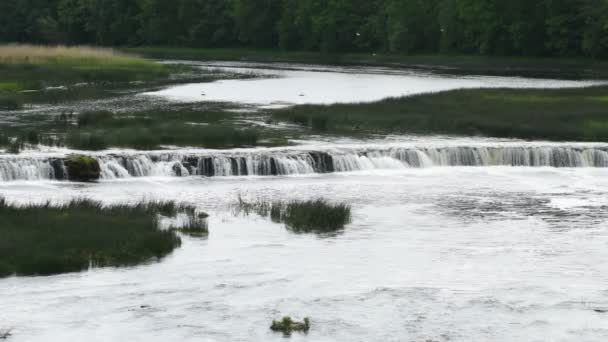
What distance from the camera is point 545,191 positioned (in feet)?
143

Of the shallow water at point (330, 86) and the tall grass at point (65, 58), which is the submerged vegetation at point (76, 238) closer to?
the shallow water at point (330, 86)

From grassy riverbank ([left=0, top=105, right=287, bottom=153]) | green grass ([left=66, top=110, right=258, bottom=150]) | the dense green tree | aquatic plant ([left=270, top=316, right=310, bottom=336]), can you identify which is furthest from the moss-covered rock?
the dense green tree

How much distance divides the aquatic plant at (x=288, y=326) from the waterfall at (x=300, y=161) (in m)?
21.5

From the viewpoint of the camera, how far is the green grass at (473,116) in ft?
193

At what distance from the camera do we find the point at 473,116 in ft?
212

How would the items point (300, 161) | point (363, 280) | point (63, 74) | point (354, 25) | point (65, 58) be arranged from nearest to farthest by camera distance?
point (363, 280) < point (300, 161) < point (63, 74) < point (65, 58) < point (354, 25)

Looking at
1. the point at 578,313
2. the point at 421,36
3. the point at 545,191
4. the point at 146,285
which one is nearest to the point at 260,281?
the point at 146,285

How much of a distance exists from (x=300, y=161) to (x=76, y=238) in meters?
18.1

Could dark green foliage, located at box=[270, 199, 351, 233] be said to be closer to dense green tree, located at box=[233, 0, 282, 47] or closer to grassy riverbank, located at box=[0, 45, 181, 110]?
grassy riverbank, located at box=[0, 45, 181, 110]

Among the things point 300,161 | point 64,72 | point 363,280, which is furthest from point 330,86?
point 363,280

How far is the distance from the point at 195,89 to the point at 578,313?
6517cm

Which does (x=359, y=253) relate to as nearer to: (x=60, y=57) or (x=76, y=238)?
(x=76, y=238)

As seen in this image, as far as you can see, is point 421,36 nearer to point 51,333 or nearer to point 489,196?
point 489,196

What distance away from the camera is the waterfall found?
144ft
